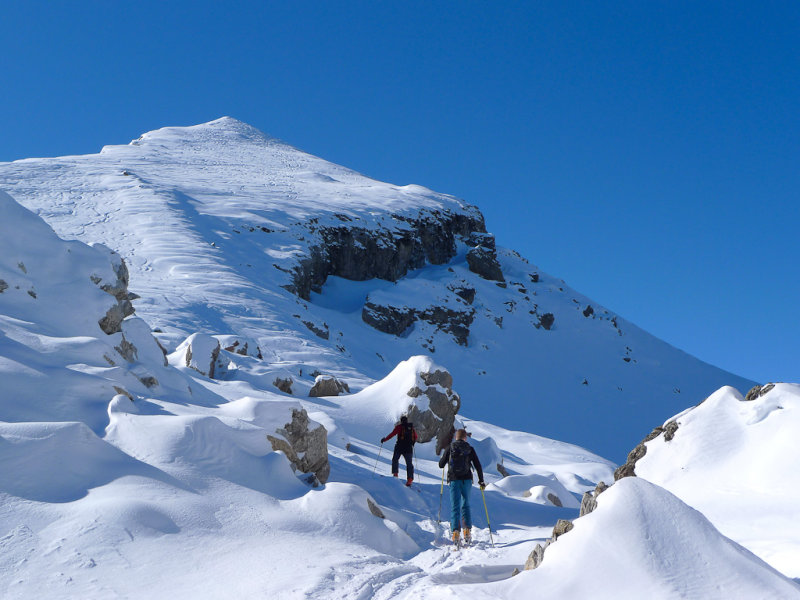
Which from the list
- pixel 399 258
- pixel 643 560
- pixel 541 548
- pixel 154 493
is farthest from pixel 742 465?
pixel 399 258

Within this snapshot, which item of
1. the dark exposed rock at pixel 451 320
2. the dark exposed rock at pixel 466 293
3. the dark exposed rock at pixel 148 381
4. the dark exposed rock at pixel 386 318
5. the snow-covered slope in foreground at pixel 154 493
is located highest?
the dark exposed rock at pixel 466 293

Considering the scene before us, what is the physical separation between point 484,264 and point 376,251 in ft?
37.1

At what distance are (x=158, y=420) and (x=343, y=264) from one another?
43086mm

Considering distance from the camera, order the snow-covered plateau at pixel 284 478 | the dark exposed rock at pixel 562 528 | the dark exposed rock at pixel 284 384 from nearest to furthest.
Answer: the snow-covered plateau at pixel 284 478
the dark exposed rock at pixel 562 528
the dark exposed rock at pixel 284 384

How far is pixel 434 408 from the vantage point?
16250mm

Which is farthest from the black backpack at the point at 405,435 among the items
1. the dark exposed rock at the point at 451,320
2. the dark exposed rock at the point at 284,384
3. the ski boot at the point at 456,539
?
the dark exposed rock at the point at 451,320

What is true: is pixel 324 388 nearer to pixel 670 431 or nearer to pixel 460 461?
pixel 460 461

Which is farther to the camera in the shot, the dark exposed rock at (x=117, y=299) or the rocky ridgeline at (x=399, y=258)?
the rocky ridgeline at (x=399, y=258)

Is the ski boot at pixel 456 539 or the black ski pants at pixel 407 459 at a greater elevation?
the black ski pants at pixel 407 459

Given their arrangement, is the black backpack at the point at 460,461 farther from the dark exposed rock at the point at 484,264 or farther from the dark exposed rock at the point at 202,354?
the dark exposed rock at the point at 484,264

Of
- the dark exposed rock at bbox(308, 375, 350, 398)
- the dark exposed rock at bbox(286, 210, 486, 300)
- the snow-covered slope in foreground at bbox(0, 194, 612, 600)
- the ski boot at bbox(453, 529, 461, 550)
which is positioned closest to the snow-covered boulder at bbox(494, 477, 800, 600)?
the snow-covered slope in foreground at bbox(0, 194, 612, 600)

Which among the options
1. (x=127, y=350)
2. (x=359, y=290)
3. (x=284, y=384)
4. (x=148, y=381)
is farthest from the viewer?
(x=359, y=290)

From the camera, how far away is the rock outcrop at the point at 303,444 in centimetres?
816

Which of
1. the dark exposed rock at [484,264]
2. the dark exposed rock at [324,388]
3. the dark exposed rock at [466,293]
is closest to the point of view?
the dark exposed rock at [324,388]
